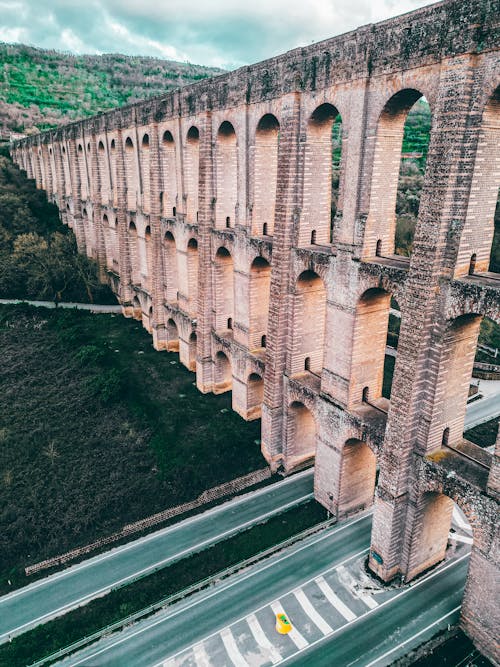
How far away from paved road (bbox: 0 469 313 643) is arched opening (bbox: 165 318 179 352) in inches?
777

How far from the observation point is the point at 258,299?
3025cm

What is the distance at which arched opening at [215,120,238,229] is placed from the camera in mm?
30553

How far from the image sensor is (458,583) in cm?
2108

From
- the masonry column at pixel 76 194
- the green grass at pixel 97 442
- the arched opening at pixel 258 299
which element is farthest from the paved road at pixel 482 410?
the masonry column at pixel 76 194

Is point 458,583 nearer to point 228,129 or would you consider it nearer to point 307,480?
point 307,480

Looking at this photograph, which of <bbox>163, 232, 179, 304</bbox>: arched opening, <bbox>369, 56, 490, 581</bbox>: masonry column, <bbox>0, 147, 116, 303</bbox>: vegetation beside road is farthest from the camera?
<bbox>0, 147, 116, 303</bbox>: vegetation beside road

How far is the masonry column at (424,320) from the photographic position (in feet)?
50.6

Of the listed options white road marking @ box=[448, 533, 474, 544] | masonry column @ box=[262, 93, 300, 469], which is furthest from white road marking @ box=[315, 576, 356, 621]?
masonry column @ box=[262, 93, 300, 469]

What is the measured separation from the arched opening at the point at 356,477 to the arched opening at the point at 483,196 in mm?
10995

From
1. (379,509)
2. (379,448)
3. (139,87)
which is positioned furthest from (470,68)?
(139,87)

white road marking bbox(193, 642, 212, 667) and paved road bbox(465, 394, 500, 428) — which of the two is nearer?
white road marking bbox(193, 642, 212, 667)

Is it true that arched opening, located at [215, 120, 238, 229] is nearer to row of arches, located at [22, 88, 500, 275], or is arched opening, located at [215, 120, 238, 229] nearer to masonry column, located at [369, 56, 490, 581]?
row of arches, located at [22, 88, 500, 275]

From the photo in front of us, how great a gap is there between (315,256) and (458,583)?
55.2 feet

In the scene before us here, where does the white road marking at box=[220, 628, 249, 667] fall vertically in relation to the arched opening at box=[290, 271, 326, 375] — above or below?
below
